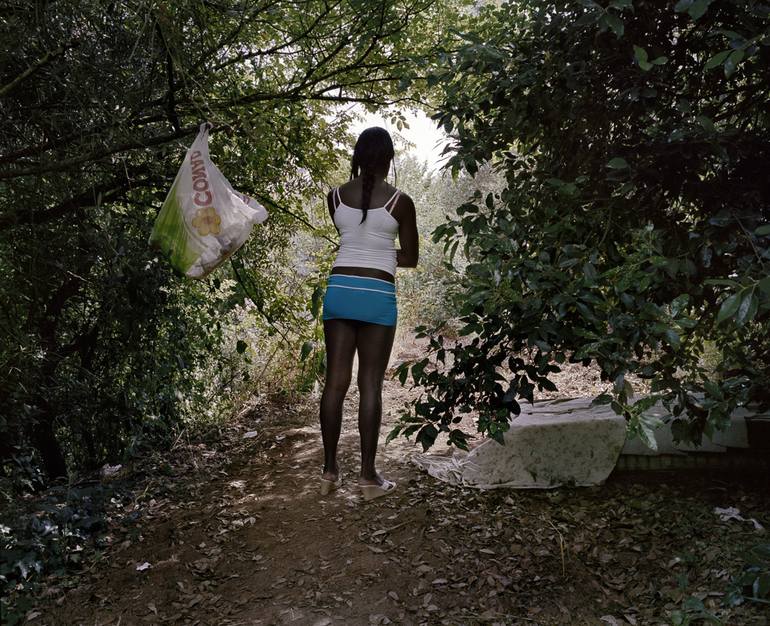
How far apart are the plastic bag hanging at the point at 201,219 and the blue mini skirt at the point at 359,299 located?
1.56 feet

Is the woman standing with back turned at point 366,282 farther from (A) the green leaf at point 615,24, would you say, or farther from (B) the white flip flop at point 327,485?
(A) the green leaf at point 615,24

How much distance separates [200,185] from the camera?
8.98ft

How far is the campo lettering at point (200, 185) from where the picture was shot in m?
2.73

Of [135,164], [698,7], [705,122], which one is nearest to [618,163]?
[705,122]

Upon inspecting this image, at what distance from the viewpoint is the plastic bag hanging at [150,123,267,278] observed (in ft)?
8.98

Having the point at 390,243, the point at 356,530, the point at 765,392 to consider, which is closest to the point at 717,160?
the point at 765,392

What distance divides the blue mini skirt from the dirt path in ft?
3.56

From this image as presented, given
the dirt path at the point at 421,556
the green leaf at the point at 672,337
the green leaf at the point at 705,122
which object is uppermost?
the green leaf at the point at 705,122

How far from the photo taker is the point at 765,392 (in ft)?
7.83

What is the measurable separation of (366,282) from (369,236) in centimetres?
21

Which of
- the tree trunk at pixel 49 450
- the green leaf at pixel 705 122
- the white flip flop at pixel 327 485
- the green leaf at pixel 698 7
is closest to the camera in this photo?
the green leaf at pixel 698 7

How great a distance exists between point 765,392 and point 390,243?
5.43 ft

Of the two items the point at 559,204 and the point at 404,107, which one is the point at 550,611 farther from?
the point at 404,107

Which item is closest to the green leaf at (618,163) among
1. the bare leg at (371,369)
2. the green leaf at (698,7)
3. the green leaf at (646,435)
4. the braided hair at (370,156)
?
the green leaf at (698,7)
